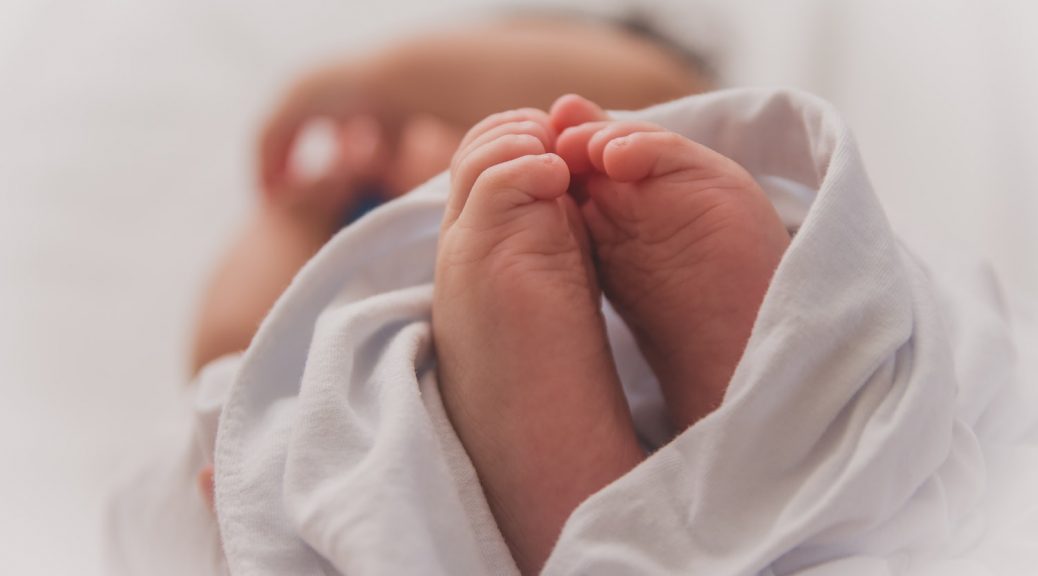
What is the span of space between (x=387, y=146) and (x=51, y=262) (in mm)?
406

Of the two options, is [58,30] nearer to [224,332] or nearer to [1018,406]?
[224,332]

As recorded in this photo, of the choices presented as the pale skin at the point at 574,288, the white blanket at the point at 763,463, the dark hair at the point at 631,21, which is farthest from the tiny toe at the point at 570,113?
the dark hair at the point at 631,21

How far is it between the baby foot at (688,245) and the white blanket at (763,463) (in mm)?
22

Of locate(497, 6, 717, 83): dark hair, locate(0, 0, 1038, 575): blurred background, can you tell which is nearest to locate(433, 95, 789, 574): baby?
locate(0, 0, 1038, 575): blurred background

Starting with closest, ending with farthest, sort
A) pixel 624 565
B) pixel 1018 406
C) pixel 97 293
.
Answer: pixel 624 565
pixel 1018 406
pixel 97 293

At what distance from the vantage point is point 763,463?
54cm

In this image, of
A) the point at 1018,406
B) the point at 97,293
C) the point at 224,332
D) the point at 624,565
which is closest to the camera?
the point at 624,565

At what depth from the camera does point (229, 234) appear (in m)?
1.18

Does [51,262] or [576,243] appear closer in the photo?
[576,243]

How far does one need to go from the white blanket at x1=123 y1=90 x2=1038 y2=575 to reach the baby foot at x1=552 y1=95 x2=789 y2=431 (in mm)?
22

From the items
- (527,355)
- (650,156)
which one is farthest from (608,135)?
(527,355)

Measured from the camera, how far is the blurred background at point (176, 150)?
973 millimetres

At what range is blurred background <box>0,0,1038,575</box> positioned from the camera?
973 millimetres

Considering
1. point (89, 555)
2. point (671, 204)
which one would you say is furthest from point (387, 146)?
point (671, 204)
